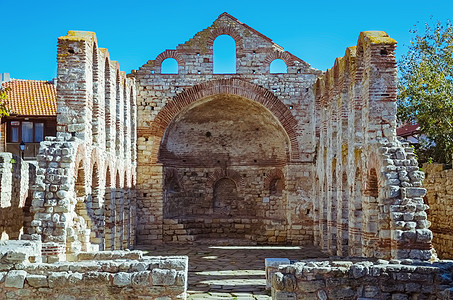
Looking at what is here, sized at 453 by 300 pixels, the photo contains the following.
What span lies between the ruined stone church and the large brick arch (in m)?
0.03

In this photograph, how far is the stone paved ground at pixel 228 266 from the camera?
9.73 m

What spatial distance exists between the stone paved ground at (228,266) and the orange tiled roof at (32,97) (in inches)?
387

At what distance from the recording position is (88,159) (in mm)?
11219

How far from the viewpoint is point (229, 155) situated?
2005cm

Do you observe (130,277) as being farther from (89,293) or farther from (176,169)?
(176,169)

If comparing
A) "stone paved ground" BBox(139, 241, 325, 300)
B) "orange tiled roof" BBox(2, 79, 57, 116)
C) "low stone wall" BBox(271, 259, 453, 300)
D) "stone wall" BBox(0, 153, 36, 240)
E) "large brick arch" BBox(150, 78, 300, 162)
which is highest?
"orange tiled roof" BBox(2, 79, 57, 116)

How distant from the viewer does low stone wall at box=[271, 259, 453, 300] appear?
7.30m

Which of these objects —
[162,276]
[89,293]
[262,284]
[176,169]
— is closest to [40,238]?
[89,293]

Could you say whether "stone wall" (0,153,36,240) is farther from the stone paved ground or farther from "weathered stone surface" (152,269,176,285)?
"weathered stone surface" (152,269,176,285)

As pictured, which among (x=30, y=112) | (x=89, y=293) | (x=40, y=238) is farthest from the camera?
(x=30, y=112)

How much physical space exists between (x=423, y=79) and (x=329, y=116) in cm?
511

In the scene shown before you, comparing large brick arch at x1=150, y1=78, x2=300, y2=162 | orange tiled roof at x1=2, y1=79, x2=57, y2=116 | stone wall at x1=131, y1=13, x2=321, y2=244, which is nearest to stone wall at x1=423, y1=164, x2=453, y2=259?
stone wall at x1=131, y1=13, x2=321, y2=244

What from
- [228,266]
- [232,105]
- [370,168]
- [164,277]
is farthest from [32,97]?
[164,277]

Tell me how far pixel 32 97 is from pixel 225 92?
10827 millimetres
